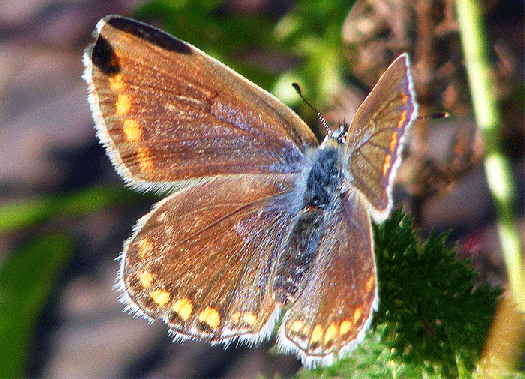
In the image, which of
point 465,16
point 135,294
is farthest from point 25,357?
point 465,16

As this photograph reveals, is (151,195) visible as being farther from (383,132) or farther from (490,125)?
(383,132)

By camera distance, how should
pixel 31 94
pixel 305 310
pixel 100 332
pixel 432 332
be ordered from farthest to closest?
pixel 31 94, pixel 100 332, pixel 432 332, pixel 305 310

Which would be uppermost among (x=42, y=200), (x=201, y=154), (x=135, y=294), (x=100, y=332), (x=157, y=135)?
(x=157, y=135)

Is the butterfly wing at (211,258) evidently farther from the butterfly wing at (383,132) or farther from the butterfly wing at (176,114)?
the butterfly wing at (383,132)

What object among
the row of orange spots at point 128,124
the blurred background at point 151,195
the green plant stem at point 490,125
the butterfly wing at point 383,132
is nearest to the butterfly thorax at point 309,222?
the butterfly wing at point 383,132

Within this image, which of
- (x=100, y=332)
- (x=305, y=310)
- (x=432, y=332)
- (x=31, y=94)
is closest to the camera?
(x=305, y=310)

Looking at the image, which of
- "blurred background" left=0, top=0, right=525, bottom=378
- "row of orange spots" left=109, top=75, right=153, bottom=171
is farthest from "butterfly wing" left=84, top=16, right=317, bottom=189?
"blurred background" left=0, top=0, right=525, bottom=378

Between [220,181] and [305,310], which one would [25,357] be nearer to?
[220,181]
